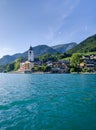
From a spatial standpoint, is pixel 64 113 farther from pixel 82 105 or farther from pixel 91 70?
pixel 91 70

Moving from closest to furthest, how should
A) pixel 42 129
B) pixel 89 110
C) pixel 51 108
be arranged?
pixel 42 129 < pixel 89 110 < pixel 51 108

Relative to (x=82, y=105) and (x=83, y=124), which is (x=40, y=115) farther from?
(x=82, y=105)

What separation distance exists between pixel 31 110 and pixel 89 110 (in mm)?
6253

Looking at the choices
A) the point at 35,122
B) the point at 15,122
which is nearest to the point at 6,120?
the point at 15,122

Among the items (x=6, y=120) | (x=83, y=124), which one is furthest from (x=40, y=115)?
(x=83, y=124)

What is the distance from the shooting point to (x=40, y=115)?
1914 centimetres

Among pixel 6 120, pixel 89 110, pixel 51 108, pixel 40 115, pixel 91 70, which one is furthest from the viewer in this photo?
pixel 91 70

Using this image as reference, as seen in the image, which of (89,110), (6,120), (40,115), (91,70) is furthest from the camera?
(91,70)

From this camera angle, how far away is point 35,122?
17000 millimetres

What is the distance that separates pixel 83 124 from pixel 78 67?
158 m

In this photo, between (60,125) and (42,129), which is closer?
(42,129)

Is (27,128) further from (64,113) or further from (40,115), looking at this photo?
(64,113)

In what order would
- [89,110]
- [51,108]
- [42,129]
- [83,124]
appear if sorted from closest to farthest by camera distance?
[42,129], [83,124], [89,110], [51,108]

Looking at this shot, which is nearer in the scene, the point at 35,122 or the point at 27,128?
the point at 27,128
